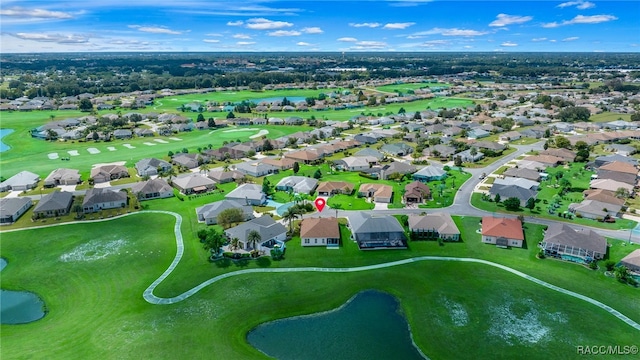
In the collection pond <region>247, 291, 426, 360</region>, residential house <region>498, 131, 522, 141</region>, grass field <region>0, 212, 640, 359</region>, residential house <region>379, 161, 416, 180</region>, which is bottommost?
pond <region>247, 291, 426, 360</region>

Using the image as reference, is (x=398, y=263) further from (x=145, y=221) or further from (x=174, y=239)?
(x=145, y=221)

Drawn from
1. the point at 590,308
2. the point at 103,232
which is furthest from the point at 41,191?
the point at 590,308

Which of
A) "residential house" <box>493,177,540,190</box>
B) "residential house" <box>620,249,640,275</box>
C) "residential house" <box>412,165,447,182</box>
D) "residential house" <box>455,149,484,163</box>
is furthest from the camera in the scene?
"residential house" <box>455,149,484,163</box>

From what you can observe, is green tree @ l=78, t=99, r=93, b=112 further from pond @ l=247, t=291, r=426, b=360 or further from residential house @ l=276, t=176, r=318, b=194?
pond @ l=247, t=291, r=426, b=360

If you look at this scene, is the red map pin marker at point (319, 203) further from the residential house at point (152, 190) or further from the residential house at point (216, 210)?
the residential house at point (152, 190)

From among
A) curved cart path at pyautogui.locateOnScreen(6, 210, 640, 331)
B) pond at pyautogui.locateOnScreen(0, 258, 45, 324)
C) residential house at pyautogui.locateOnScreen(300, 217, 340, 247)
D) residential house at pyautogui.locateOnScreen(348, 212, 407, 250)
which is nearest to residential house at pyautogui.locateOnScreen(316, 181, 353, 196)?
residential house at pyautogui.locateOnScreen(300, 217, 340, 247)

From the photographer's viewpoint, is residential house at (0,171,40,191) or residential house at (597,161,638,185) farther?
residential house at (597,161,638,185)

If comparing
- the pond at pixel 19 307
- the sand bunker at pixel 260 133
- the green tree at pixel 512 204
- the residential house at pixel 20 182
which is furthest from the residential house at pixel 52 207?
the green tree at pixel 512 204
